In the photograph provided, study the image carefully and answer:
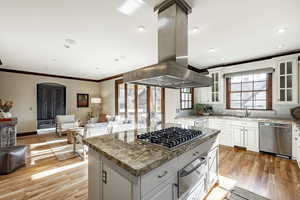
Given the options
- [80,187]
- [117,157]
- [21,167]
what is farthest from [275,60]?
[21,167]

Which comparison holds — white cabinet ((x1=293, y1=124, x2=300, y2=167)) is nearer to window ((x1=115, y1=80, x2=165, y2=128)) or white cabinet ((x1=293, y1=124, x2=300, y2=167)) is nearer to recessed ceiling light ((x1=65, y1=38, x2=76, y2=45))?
window ((x1=115, y1=80, x2=165, y2=128))

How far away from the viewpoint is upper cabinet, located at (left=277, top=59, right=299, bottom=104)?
10.5 feet

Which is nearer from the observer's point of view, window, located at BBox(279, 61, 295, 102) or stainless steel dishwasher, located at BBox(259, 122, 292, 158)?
stainless steel dishwasher, located at BBox(259, 122, 292, 158)

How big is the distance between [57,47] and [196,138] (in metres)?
3.51

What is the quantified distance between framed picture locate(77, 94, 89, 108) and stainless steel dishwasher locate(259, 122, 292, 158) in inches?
300

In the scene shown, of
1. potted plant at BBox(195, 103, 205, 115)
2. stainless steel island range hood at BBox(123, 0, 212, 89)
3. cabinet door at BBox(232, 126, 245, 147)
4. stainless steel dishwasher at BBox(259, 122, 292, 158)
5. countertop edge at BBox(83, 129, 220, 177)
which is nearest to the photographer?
countertop edge at BBox(83, 129, 220, 177)

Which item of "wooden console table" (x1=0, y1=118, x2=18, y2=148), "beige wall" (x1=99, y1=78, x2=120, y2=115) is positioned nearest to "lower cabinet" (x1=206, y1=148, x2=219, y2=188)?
"wooden console table" (x1=0, y1=118, x2=18, y2=148)

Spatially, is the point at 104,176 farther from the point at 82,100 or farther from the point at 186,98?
the point at 82,100

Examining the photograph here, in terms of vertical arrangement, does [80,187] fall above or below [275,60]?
below

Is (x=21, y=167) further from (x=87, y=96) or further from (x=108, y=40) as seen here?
(x=87, y=96)

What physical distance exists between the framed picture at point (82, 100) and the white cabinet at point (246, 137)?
277 inches

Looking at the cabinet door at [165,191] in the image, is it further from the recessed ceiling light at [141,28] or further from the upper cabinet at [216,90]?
the upper cabinet at [216,90]

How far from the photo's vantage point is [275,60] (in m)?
3.47

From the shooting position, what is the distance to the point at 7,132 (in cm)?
333
